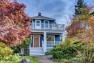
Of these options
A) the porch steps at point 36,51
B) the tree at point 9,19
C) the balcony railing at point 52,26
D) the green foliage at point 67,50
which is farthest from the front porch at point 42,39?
the tree at point 9,19

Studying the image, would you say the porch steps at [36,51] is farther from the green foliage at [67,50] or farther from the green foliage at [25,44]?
the green foliage at [67,50]

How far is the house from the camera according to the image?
38.4 m

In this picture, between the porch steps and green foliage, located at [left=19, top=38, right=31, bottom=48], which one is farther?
the porch steps

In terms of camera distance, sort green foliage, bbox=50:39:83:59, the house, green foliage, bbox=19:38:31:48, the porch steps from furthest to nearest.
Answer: the house
the porch steps
green foliage, bbox=19:38:31:48
green foliage, bbox=50:39:83:59

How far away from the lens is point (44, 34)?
3847cm

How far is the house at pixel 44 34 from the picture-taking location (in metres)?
38.4

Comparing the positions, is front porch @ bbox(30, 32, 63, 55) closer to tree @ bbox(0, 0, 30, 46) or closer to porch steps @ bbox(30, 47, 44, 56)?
porch steps @ bbox(30, 47, 44, 56)

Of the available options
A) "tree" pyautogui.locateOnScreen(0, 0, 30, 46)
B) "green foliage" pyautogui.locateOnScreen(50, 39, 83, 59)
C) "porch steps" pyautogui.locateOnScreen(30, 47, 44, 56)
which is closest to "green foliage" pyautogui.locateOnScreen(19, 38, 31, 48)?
"porch steps" pyautogui.locateOnScreen(30, 47, 44, 56)

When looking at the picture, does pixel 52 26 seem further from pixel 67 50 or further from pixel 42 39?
pixel 67 50

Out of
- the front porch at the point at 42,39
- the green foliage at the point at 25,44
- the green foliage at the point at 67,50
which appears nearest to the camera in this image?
the green foliage at the point at 67,50

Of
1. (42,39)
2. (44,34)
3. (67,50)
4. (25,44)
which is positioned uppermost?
(44,34)

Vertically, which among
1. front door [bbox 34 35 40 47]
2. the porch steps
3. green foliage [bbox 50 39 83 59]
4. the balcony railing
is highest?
the balcony railing

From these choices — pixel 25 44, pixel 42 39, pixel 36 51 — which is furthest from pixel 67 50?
pixel 42 39

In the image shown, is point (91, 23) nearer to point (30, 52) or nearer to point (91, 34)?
point (91, 34)
